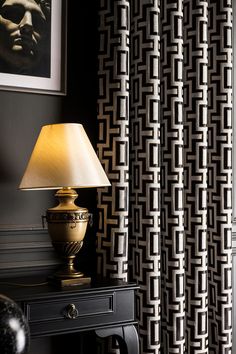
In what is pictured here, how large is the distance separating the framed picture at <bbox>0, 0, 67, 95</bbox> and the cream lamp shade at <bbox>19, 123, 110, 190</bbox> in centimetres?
28

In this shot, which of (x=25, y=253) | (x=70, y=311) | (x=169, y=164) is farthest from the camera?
(x=169, y=164)

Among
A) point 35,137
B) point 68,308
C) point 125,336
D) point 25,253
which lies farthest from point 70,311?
point 35,137

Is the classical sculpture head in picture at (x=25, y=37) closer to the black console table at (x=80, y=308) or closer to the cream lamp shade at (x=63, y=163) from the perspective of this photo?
the cream lamp shade at (x=63, y=163)

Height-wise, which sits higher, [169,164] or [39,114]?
[39,114]

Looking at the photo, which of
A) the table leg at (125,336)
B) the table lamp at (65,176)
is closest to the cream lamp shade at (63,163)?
the table lamp at (65,176)

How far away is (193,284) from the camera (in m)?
2.05

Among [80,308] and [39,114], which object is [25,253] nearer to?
[80,308]

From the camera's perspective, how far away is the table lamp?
1602mm

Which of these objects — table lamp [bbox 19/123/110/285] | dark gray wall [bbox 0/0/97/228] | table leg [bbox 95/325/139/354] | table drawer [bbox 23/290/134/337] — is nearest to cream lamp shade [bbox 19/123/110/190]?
table lamp [bbox 19/123/110/285]

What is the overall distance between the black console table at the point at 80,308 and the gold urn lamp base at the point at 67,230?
0.05m

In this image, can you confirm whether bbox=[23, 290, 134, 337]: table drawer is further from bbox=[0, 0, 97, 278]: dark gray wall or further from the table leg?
bbox=[0, 0, 97, 278]: dark gray wall

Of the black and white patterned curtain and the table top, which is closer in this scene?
the table top

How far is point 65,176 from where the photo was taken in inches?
62.7

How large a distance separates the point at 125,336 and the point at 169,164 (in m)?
0.62
